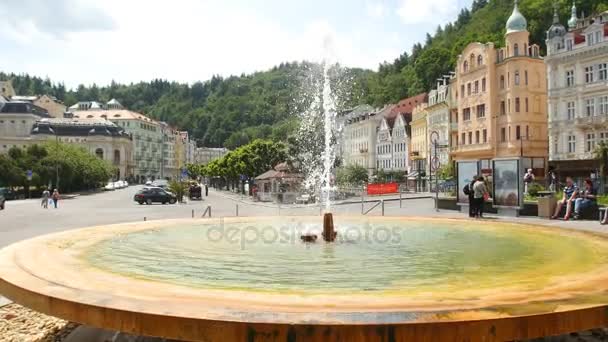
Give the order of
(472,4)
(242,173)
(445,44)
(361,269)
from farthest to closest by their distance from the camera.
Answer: (472,4) < (445,44) < (242,173) < (361,269)

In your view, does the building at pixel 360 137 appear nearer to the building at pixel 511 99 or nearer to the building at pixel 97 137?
the building at pixel 511 99

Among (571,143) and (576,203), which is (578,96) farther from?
(576,203)

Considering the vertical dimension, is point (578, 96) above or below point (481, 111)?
below

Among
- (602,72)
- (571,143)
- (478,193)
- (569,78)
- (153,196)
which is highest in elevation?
(569,78)

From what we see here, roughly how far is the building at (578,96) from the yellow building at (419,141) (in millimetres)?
33268

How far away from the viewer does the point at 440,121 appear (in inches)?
3435

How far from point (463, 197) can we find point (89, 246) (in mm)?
21280

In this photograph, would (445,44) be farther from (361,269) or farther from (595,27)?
(361,269)

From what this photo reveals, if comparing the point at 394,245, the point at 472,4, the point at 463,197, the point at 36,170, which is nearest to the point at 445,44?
the point at 472,4

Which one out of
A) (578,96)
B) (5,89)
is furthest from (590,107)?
(5,89)

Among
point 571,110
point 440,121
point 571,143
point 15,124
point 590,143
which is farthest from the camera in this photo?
point 15,124

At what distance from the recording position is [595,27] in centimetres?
5506

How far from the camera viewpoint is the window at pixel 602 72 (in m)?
54.3

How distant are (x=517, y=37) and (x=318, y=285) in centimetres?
7075
